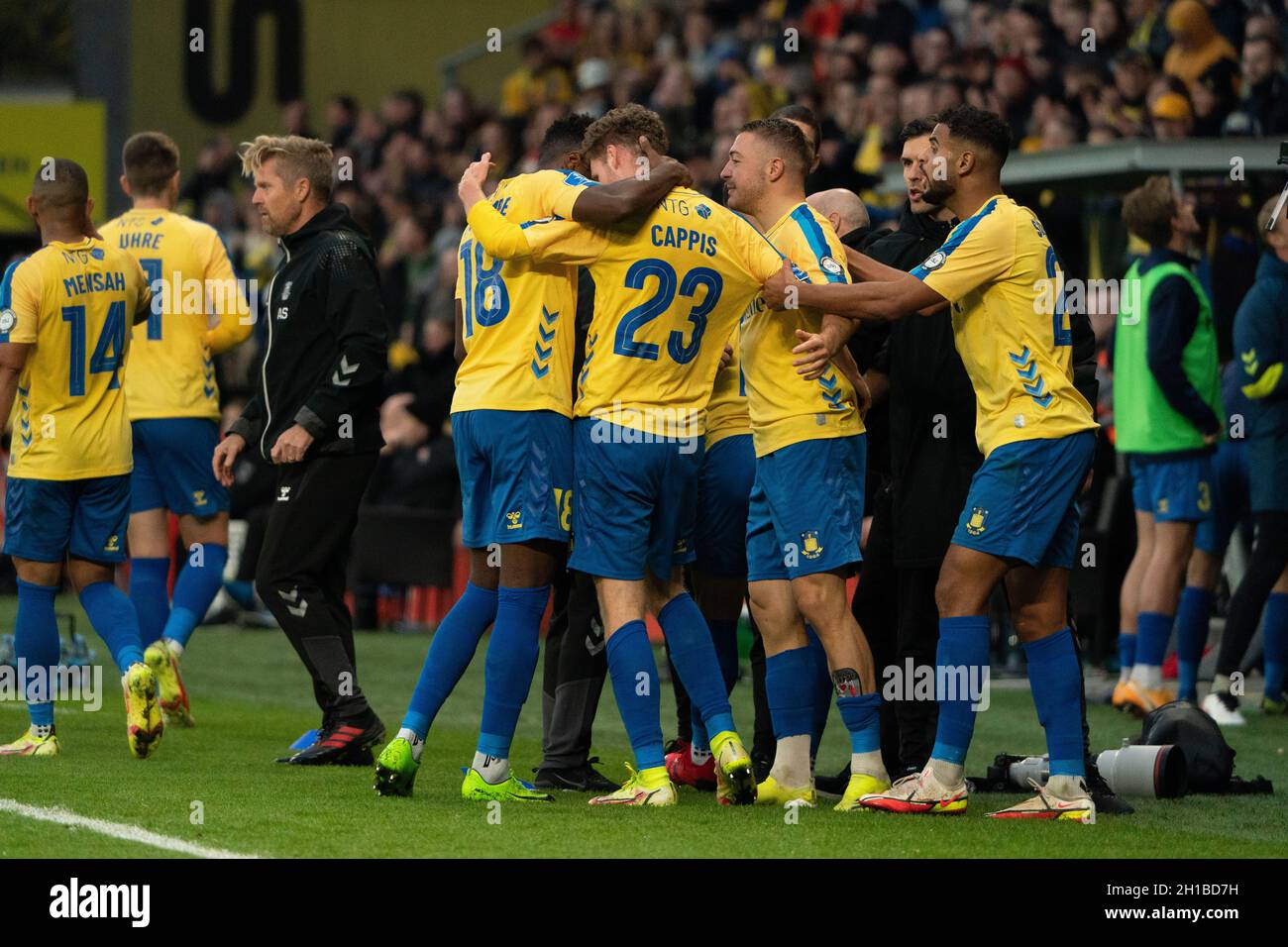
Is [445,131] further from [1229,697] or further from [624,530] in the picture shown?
[624,530]

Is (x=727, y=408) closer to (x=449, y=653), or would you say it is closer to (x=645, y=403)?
(x=645, y=403)

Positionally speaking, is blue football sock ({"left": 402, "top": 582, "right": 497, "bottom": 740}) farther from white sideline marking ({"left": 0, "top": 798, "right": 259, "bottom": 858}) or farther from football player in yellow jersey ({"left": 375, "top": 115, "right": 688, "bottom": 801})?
white sideline marking ({"left": 0, "top": 798, "right": 259, "bottom": 858})

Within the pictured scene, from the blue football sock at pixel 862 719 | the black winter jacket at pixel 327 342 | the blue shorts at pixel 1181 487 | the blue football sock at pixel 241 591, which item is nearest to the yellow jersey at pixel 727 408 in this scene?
the blue football sock at pixel 862 719

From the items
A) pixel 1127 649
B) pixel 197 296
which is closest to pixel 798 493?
pixel 197 296

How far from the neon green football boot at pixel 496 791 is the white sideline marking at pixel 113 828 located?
119 cm

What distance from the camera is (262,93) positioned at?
85.0 feet

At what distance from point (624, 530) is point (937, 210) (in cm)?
176

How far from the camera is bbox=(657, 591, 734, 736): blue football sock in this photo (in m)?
6.77

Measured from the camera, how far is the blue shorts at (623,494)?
677cm

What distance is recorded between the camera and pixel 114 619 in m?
8.33

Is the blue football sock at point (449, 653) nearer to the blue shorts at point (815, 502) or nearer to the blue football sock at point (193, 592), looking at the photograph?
the blue shorts at point (815, 502)

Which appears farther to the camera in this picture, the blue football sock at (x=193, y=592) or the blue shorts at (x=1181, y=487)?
the blue shorts at (x=1181, y=487)
